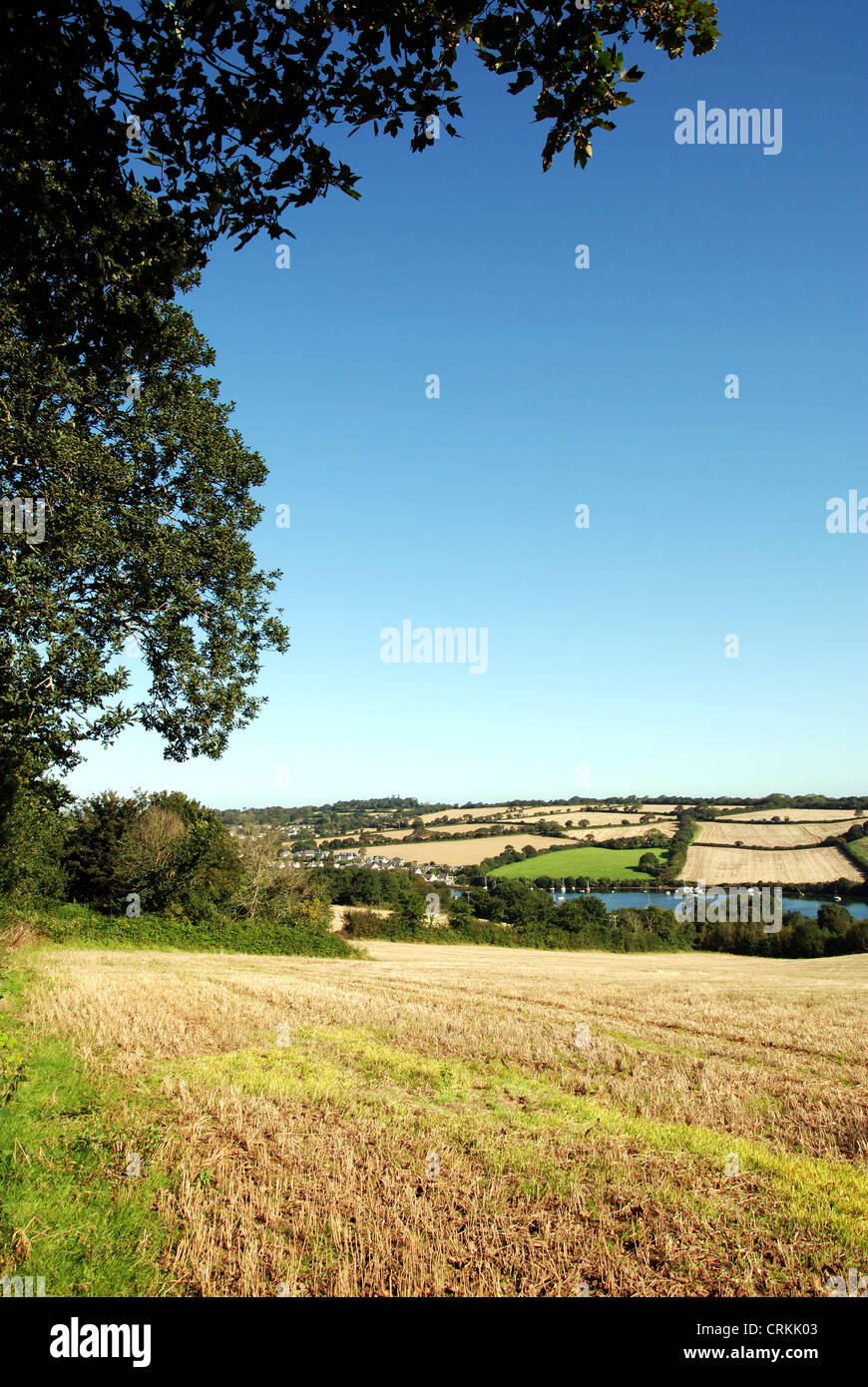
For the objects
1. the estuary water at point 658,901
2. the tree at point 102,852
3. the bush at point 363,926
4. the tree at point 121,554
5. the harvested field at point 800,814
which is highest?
the tree at point 121,554

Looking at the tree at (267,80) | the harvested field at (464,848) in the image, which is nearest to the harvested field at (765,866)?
the harvested field at (464,848)

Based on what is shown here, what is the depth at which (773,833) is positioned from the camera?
10025cm

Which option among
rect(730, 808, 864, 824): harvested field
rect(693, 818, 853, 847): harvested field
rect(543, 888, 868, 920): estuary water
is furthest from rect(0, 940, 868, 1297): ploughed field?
rect(730, 808, 864, 824): harvested field

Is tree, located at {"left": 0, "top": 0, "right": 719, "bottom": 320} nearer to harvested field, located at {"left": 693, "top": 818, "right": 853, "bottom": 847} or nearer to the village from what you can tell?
the village

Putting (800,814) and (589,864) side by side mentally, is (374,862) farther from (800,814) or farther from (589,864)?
(800,814)

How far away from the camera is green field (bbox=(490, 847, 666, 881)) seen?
3548 inches

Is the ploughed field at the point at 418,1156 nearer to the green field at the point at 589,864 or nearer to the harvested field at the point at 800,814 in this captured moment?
the green field at the point at 589,864

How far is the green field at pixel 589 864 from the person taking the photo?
90125 millimetres

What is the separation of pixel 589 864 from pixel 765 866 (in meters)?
23.9

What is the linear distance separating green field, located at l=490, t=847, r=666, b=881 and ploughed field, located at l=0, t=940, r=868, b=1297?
78241 mm

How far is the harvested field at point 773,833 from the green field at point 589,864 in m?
12.4

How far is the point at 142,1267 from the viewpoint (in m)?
4.88
